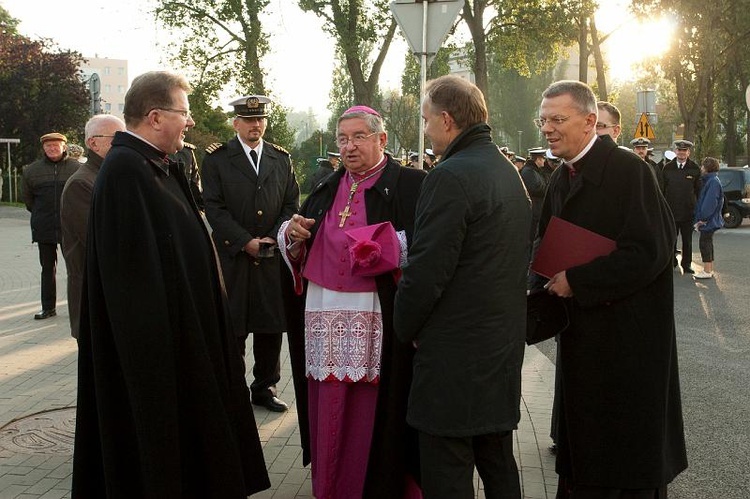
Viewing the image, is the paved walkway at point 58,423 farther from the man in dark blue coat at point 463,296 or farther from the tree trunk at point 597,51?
the tree trunk at point 597,51

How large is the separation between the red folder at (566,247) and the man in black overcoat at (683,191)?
10.9 m

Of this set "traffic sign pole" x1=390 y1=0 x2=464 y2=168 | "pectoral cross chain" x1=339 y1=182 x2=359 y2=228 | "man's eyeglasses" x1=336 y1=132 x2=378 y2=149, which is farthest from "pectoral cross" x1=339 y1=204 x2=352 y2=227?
Result: "traffic sign pole" x1=390 y1=0 x2=464 y2=168

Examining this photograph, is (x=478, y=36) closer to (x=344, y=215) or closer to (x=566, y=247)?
(x=344, y=215)

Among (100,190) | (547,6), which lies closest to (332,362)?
(100,190)

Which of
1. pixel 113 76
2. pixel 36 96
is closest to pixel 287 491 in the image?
pixel 36 96

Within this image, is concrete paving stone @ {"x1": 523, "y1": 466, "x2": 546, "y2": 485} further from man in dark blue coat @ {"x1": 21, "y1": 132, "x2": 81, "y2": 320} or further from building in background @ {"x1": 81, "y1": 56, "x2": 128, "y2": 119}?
building in background @ {"x1": 81, "y1": 56, "x2": 128, "y2": 119}

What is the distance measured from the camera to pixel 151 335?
338cm

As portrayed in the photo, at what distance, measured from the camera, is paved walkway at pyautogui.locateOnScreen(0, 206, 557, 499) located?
15.5 feet

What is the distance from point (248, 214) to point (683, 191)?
10.6 metres

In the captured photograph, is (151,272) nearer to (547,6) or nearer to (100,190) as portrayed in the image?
(100,190)

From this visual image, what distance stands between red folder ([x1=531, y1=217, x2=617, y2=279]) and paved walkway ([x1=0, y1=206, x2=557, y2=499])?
55.3 inches

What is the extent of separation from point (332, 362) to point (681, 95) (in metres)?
33.6

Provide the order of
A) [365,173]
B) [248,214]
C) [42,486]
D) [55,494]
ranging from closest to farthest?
1. [365,173]
2. [55,494]
3. [42,486]
4. [248,214]

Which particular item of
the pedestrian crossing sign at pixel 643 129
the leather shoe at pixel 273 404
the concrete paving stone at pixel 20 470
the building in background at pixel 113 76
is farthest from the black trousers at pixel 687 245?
the building in background at pixel 113 76
